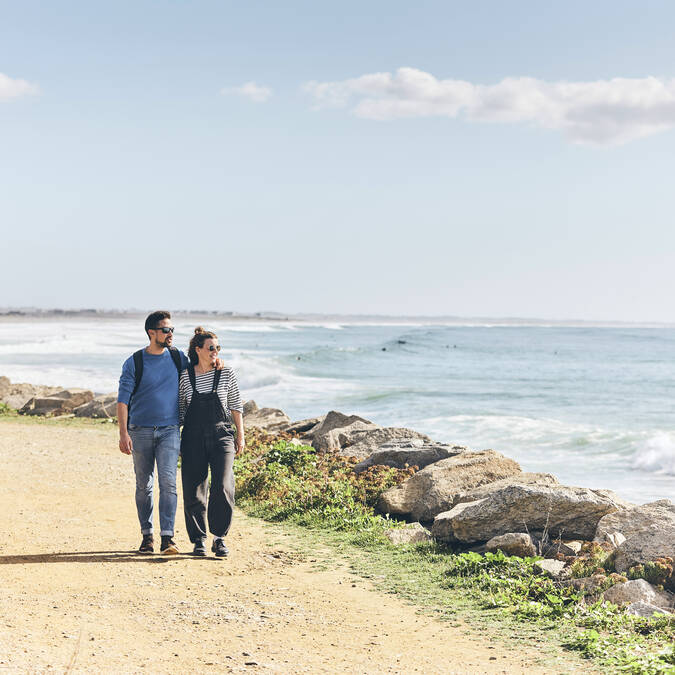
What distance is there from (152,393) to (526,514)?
12.1 ft

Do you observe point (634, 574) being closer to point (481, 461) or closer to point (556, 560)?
point (556, 560)

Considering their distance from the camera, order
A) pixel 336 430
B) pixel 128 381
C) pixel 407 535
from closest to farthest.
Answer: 1. pixel 128 381
2. pixel 407 535
3. pixel 336 430

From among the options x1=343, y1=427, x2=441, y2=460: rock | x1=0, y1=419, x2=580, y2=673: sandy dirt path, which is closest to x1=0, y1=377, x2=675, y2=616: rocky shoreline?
x1=343, y1=427, x2=441, y2=460: rock

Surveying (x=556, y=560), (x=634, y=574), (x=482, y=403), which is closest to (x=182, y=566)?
(x=556, y=560)

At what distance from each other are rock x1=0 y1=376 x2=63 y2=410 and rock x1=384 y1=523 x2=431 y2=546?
13.6 metres

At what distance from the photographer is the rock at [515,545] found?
7148mm

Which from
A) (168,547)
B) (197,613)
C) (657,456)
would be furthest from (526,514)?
(657,456)

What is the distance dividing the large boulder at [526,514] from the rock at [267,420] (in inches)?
319

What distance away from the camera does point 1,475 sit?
1078 centimetres

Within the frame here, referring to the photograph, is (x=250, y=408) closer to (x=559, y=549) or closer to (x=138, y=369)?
(x=138, y=369)

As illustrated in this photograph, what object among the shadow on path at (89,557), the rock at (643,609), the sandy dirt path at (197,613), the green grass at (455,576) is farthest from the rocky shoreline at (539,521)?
the shadow on path at (89,557)

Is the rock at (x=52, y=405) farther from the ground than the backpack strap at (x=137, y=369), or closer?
closer

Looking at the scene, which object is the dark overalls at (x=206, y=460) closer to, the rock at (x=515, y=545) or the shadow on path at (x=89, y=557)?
the shadow on path at (x=89, y=557)

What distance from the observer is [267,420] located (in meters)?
16.7
